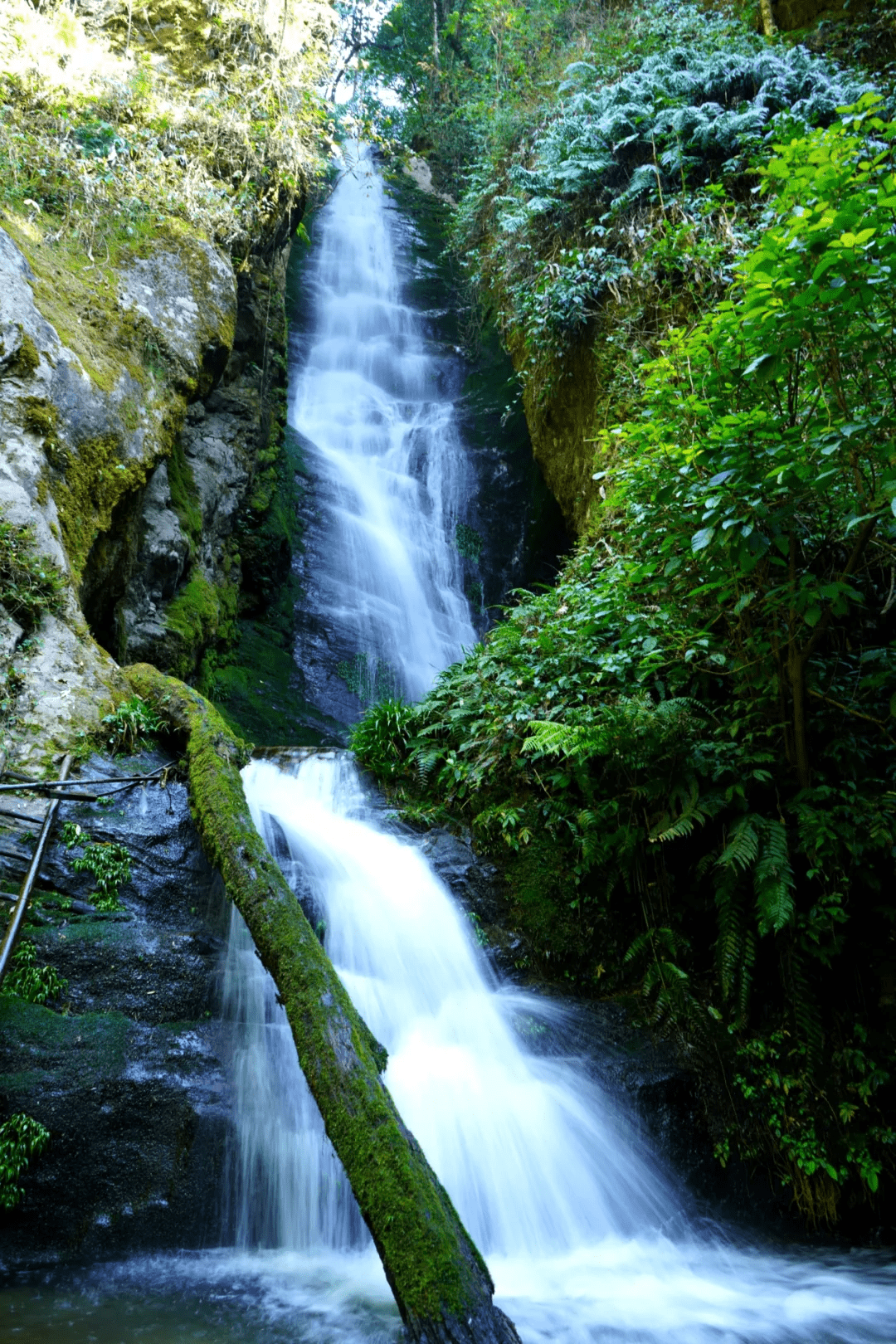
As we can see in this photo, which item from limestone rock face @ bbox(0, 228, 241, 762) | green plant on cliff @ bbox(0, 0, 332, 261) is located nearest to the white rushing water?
limestone rock face @ bbox(0, 228, 241, 762)

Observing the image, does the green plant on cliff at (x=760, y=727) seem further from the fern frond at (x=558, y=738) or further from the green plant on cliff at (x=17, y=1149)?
the green plant on cliff at (x=17, y=1149)

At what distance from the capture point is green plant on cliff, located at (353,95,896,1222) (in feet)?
12.0

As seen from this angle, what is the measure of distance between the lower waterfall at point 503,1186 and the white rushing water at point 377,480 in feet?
20.1

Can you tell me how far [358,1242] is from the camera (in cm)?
367

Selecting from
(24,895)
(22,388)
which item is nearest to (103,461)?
(22,388)

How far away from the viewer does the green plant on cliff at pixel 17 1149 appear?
319 cm

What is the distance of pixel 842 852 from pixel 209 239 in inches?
362

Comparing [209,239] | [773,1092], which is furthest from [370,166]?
[773,1092]

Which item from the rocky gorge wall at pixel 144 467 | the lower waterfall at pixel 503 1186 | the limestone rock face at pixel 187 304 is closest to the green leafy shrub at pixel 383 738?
the lower waterfall at pixel 503 1186

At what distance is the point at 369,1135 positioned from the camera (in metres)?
2.35

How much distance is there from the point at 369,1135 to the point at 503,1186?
2076 millimetres

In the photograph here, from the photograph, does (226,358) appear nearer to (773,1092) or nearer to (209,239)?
(209,239)

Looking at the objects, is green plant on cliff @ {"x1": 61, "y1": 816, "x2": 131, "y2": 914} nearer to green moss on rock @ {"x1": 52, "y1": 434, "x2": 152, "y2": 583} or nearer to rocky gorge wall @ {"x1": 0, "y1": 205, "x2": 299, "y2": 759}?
rocky gorge wall @ {"x1": 0, "y1": 205, "x2": 299, "y2": 759}

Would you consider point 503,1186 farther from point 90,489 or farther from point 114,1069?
point 90,489
